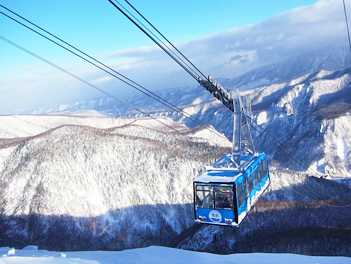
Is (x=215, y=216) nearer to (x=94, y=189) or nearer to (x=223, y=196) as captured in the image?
(x=223, y=196)

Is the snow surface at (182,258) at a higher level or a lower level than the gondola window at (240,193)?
lower

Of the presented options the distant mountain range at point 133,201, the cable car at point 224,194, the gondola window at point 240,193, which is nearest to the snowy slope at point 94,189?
the distant mountain range at point 133,201

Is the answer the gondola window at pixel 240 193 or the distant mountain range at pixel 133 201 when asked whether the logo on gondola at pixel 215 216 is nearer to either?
the gondola window at pixel 240 193

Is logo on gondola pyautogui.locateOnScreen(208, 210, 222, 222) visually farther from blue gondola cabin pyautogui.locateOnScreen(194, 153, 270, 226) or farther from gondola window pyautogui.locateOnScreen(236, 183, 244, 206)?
gondola window pyautogui.locateOnScreen(236, 183, 244, 206)

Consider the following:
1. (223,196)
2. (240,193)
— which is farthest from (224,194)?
(240,193)

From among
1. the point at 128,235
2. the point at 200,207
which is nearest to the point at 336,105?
the point at 128,235

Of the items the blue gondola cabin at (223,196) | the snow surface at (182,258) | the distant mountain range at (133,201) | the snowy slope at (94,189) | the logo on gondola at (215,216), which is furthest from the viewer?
the snowy slope at (94,189)

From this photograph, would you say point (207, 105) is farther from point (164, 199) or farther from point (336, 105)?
point (164, 199)

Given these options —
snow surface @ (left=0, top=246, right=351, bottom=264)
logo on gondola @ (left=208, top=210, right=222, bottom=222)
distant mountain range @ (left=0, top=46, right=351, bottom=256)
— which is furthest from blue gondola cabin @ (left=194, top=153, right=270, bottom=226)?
distant mountain range @ (left=0, top=46, right=351, bottom=256)
